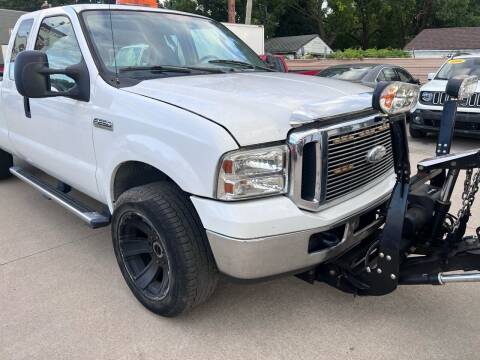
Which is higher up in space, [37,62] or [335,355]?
[37,62]

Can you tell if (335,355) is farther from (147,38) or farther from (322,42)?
(322,42)

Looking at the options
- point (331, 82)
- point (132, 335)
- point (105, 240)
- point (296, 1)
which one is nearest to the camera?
point (132, 335)

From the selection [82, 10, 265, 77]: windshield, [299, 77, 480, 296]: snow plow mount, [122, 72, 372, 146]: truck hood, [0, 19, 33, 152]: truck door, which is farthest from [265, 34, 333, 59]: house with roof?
[299, 77, 480, 296]: snow plow mount

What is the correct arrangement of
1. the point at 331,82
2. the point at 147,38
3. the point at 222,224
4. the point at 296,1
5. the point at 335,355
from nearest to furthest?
1. the point at 222,224
2. the point at 335,355
3. the point at 331,82
4. the point at 147,38
5. the point at 296,1

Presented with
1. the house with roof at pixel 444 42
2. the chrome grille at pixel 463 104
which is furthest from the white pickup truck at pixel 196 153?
the house with roof at pixel 444 42

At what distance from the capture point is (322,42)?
139ft

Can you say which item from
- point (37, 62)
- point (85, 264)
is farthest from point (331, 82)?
point (85, 264)

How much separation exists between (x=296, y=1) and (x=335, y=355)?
4313 centimetres

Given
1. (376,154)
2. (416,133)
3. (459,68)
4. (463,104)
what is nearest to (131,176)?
(376,154)

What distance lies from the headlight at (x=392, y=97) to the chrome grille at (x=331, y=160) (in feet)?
1.09

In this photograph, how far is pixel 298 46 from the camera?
1594 inches

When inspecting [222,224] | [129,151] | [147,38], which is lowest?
[222,224]

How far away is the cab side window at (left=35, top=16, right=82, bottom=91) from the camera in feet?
11.2

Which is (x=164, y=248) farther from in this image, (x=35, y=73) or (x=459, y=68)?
(x=459, y=68)
